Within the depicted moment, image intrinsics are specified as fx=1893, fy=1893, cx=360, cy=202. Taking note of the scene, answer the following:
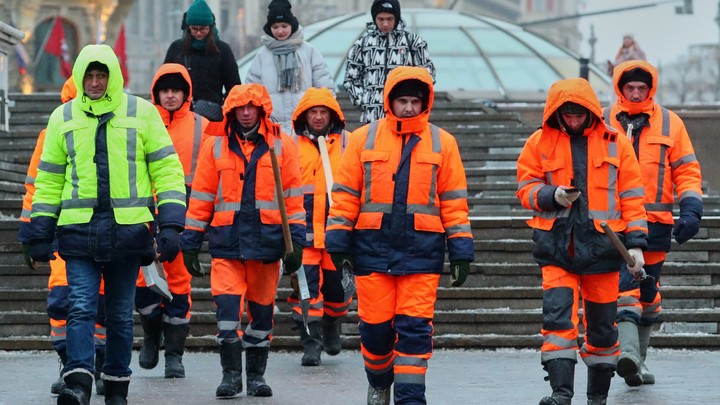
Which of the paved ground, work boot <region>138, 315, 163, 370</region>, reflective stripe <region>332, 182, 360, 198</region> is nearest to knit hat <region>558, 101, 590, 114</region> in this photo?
reflective stripe <region>332, 182, 360, 198</region>

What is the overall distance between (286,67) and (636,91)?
13.8 ft

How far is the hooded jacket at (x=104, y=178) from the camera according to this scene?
991 cm

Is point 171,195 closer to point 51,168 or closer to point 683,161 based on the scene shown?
point 51,168

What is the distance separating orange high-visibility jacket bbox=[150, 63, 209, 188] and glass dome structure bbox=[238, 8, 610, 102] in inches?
833

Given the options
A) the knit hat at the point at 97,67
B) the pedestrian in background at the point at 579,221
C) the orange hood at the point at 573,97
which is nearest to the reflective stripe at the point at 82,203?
the knit hat at the point at 97,67

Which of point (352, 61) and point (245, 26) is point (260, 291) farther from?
point (245, 26)

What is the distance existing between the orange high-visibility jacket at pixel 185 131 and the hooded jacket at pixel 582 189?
2.89 meters

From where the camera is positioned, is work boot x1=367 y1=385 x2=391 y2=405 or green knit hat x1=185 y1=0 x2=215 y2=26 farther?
green knit hat x1=185 y1=0 x2=215 y2=26

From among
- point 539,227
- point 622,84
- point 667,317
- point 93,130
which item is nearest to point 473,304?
point 667,317

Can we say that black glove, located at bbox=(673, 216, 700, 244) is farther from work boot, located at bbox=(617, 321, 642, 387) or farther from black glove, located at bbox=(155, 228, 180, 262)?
black glove, located at bbox=(155, 228, 180, 262)

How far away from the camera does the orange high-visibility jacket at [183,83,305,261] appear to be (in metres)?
11.1

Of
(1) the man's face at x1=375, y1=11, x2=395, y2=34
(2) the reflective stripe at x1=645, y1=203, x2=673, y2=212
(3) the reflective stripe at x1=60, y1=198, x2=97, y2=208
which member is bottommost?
(2) the reflective stripe at x1=645, y1=203, x2=673, y2=212

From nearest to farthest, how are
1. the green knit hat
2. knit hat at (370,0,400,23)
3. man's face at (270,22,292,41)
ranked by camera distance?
the green knit hat → knit hat at (370,0,400,23) → man's face at (270,22,292,41)

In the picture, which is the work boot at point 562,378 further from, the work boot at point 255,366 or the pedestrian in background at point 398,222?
the work boot at point 255,366
